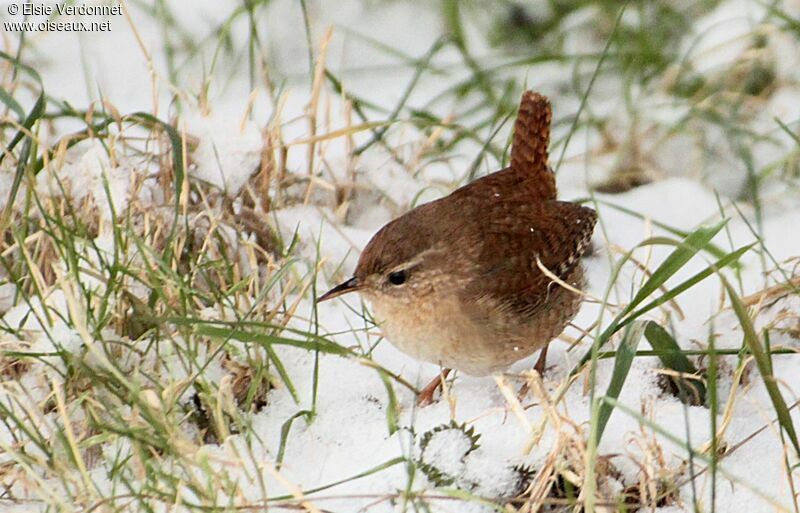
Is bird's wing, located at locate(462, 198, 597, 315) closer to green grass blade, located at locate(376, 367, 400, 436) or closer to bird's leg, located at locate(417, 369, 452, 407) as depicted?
bird's leg, located at locate(417, 369, 452, 407)

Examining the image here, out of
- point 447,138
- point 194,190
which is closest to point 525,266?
point 194,190

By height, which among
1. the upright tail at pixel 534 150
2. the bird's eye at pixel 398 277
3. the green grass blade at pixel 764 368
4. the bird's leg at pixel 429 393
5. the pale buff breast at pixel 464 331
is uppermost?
A: the upright tail at pixel 534 150

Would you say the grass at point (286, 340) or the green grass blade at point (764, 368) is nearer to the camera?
the green grass blade at point (764, 368)

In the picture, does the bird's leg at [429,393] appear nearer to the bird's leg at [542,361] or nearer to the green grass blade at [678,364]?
the bird's leg at [542,361]

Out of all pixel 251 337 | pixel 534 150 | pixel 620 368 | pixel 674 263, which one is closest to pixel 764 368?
pixel 620 368

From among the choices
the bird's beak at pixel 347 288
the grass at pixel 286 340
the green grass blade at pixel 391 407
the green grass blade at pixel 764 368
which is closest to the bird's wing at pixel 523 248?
the grass at pixel 286 340

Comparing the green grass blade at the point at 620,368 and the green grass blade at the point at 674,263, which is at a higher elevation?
the green grass blade at the point at 674,263

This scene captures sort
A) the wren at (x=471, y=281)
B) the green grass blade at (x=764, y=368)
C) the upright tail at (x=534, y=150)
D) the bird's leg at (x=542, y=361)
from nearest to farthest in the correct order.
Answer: the green grass blade at (x=764, y=368)
the wren at (x=471, y=281)
the bird's leg at (x=542, y=361)
the upright tail at (x=534, y=150)
